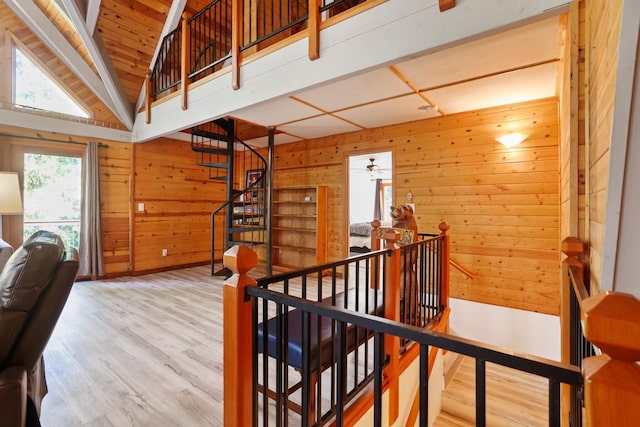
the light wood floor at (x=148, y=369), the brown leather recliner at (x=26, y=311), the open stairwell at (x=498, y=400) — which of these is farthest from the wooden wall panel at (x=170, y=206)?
the open stairwell at (x=498, y=400)

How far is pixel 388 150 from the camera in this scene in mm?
4469

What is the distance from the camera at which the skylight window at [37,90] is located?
13.6 ft

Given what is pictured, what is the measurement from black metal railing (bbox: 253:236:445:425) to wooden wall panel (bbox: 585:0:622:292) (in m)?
1.01

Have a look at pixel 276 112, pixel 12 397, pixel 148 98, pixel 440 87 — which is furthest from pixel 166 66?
pixel 12 397

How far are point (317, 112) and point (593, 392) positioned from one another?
11.9 feet

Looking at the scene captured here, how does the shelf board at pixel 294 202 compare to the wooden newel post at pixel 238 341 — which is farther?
the shelf board at pixel 294 202

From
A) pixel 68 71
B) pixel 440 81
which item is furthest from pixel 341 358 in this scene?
pixel 68 71

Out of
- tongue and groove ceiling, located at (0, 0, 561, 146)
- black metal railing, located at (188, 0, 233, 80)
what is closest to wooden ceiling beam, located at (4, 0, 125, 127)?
tongue and groove ceiling, located at (0, 0, 561, 146)

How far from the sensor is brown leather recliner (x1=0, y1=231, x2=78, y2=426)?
118cm

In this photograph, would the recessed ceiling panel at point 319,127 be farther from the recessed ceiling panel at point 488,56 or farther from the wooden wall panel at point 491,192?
the recessed ceiling panel at point 488,56

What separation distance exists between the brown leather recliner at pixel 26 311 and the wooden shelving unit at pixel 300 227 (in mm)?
3848

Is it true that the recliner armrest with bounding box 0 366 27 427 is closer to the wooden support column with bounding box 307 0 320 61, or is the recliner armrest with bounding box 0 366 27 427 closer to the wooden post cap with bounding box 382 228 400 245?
the wooden post cap with bounding box 382 228 400 245

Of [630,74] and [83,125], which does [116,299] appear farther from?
[630,74]

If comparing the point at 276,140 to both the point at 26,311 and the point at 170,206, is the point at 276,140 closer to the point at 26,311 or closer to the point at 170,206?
the point at 170,206
